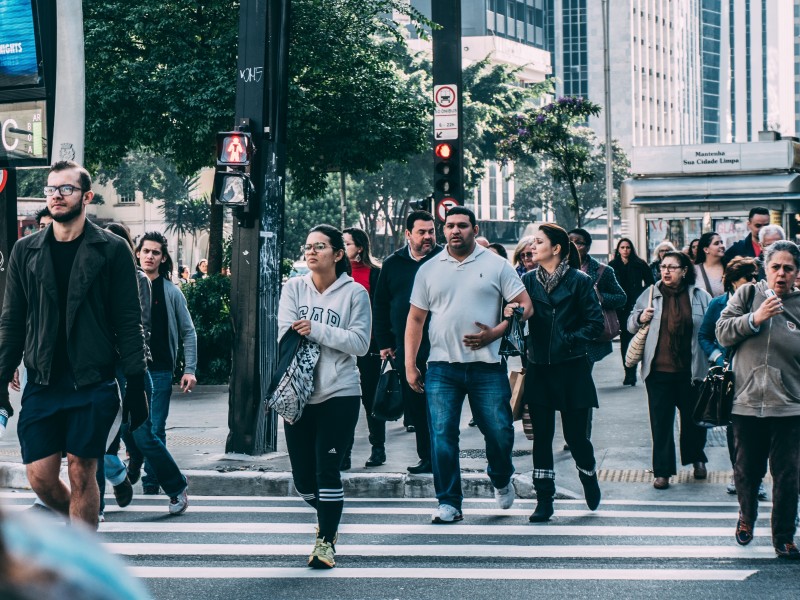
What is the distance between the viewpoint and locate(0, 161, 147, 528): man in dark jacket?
5.42 meters

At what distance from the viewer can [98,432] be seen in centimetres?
548

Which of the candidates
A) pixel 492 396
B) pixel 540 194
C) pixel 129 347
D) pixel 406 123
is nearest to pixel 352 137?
pixel 406 123

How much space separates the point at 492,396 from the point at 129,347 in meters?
2.65

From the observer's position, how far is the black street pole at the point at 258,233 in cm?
980

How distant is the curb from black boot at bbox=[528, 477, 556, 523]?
105 cm

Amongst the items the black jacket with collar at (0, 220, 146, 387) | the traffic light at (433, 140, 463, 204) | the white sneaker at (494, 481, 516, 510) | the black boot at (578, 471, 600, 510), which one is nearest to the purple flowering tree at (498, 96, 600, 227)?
the traffic light at (433, 140, 463, 204)

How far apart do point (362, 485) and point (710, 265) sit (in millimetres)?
3577

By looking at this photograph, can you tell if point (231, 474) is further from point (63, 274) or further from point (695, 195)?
point (695, 195)

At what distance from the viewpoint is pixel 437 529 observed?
735 centimetres

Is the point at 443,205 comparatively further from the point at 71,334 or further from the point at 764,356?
the point at 71,334

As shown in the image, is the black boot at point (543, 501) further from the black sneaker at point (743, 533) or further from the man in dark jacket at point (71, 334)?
the man in dark jacket at point (71, 334)

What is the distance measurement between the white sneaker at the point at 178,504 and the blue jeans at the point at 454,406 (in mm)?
1693

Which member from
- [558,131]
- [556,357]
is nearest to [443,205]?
[556,357]

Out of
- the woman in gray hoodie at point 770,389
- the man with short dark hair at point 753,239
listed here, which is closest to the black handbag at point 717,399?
the woman in gray hoodie at point 770,389
